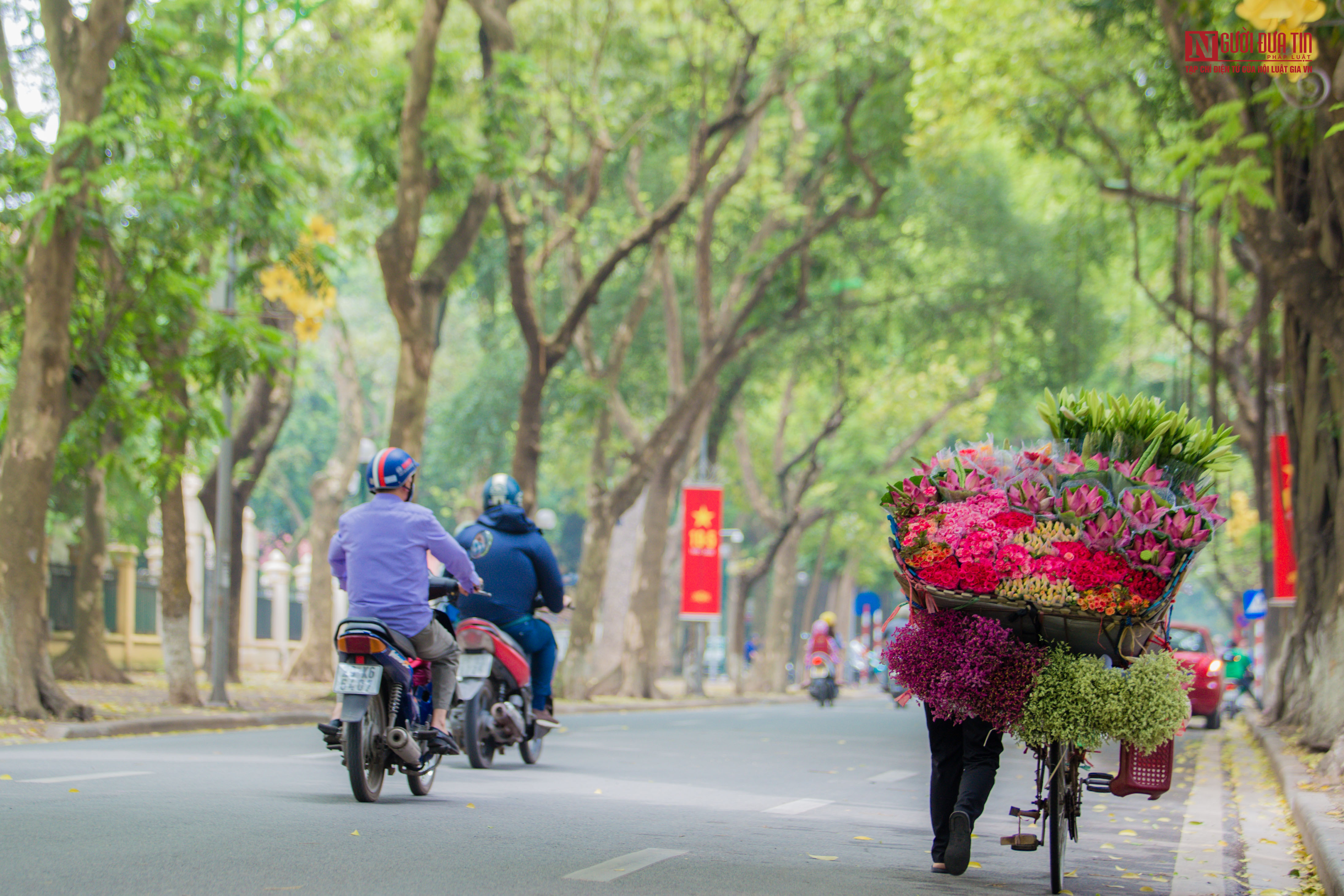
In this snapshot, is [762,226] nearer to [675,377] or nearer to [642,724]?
[675,377]

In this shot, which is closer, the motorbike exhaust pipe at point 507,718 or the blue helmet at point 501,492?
the motorbike exhaust pipe at point 507,718

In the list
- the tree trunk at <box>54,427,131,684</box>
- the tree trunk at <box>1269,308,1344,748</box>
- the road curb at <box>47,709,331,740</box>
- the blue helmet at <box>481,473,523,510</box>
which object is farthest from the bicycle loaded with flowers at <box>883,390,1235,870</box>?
the tree trunk at <box>54,427,131,684</box>

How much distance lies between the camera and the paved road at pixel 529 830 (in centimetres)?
549

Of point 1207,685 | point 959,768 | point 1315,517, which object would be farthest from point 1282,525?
point 959,768

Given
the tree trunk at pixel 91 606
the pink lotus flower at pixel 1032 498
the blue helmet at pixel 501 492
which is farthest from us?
the tree trunk at pixel 91 606

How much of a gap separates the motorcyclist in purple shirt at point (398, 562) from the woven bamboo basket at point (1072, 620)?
8.80 feet

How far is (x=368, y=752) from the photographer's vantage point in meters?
7.55

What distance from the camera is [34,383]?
1316 centimetres

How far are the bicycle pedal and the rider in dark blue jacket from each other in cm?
441

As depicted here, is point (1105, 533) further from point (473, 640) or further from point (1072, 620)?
point (473, 640)

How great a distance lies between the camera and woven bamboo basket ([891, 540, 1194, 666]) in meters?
5.79

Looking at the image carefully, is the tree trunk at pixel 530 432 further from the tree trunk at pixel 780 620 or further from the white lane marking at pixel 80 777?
the tree trunk at pixel 780 620

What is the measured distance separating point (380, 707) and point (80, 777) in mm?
1812

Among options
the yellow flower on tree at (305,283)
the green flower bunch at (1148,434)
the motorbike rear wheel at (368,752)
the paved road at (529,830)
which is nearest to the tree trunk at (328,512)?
the yellow flower on tree at (305,283)
